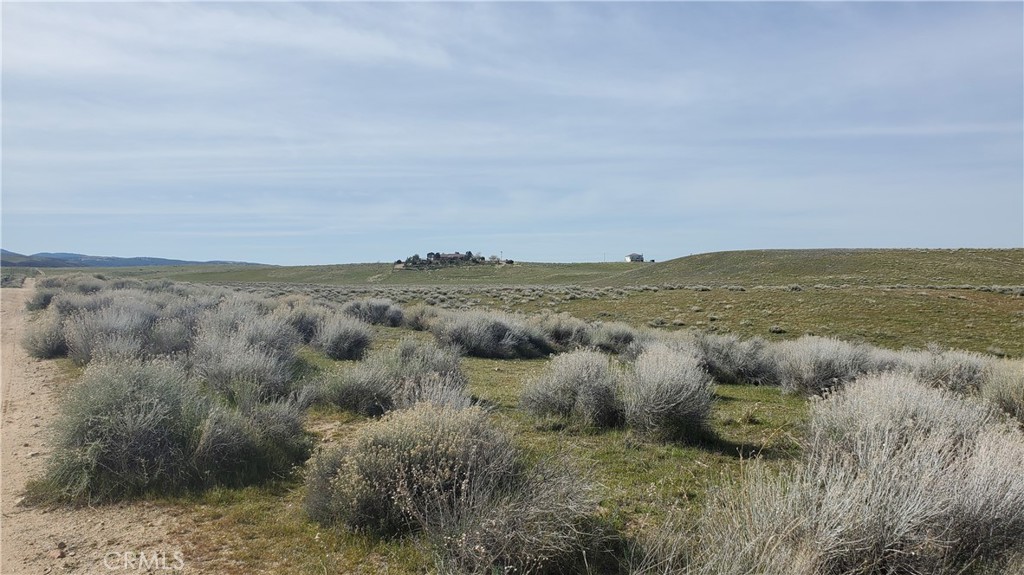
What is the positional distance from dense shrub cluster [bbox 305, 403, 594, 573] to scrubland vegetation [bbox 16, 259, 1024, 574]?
0.02 meters

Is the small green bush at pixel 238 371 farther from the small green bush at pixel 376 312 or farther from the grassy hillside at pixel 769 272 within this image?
the grassy hillside at pixel 769 272

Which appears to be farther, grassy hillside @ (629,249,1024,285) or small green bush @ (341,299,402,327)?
grassy hillside @ (629,249,1024,285)

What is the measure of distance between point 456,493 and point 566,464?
3.54 feet

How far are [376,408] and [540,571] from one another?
5.48 metres

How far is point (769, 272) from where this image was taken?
6059 centimetres

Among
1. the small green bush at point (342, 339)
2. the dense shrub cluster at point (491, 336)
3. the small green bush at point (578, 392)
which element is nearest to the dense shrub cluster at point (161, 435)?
the small green bush at point (578, 392)

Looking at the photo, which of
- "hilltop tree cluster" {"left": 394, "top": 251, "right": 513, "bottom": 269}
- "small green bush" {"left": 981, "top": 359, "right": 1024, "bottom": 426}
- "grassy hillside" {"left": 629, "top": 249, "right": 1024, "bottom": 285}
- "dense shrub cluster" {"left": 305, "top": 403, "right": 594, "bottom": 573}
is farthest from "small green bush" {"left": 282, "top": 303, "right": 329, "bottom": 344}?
"hilltop tree cluster" {"left": 394, "top": 251, "right": 513, "bottom": 269}

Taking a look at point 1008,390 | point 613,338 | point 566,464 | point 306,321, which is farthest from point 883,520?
point 306,321

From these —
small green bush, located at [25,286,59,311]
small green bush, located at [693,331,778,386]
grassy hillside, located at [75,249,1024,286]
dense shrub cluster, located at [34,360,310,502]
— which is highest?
grassy hillside, located at [75,249,1024,286]

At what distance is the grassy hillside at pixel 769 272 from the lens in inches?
1860

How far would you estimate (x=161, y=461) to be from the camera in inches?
227

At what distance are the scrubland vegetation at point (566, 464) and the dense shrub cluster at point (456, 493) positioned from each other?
0.07ft

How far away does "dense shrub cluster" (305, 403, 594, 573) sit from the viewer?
390 centimetres

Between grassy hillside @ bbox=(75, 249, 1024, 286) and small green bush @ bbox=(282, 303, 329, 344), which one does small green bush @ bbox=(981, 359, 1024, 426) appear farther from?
grassy hillside @ bbox=(75, 249, 1024, 286)
